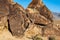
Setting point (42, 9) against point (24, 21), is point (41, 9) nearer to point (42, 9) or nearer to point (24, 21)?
point (42, 9)

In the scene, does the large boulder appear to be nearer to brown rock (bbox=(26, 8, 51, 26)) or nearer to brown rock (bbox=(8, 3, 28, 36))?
brown rock (bbox=(8, 3, 28, 36))

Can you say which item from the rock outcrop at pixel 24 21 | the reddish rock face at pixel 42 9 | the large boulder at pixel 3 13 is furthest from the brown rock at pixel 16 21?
the reddish rock face at pixel 42 9

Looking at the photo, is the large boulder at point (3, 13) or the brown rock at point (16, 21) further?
the brown rock at point (16, 21)

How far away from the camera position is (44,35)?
21.7 meters

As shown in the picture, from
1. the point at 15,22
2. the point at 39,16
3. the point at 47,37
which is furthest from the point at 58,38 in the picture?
the point at 15,22

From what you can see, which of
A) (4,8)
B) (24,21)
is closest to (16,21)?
(24,21)

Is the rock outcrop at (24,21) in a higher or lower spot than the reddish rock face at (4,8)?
lower

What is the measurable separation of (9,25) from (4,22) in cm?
65

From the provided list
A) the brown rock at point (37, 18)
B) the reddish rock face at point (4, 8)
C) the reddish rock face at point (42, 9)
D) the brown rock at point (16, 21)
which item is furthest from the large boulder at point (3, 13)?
the reddish rock face at point (42, 9)

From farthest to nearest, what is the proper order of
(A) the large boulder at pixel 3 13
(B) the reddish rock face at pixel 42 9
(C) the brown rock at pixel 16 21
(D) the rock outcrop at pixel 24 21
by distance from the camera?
(B) the reddish rock face at pixel 42 9
(C) the brown rock at pixel 16 21
(D) the rock outcrop at pixel 24 21
(A) the large boulder at pixel 3 13

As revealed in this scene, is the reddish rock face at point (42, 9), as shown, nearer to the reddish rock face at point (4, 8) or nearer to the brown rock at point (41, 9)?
the brown rock at point (41, 9)

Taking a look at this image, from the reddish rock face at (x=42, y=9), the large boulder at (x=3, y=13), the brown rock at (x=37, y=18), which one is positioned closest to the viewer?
the large boulder at (x=3, y=13)

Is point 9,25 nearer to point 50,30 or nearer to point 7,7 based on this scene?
point 7,7

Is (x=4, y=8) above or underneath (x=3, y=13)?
above
